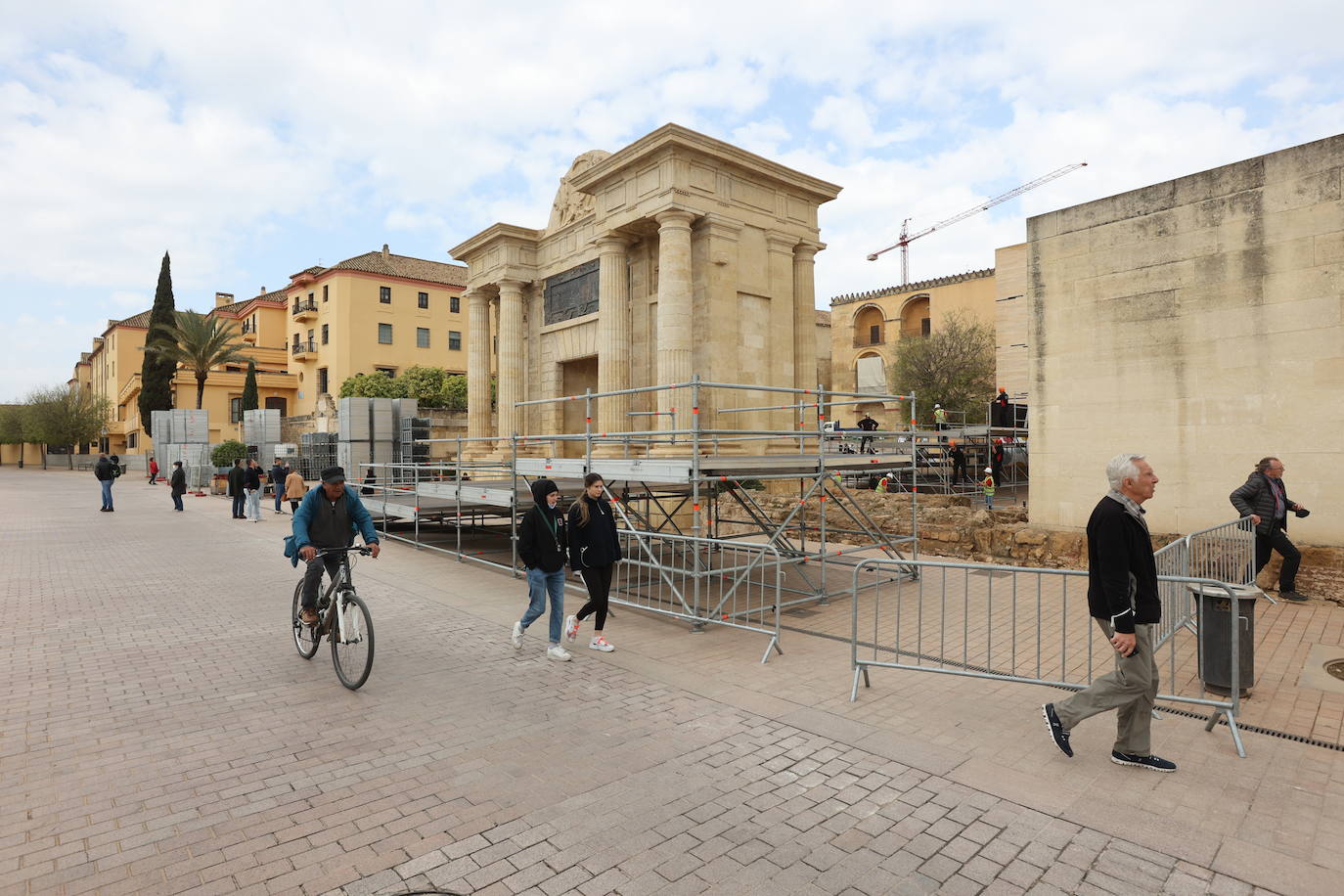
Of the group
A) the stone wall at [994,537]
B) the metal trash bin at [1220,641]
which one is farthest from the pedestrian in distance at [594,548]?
the metal trash bin at [1220,641]

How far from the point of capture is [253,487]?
18.0m

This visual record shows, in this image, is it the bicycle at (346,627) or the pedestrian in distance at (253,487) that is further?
the pedestrian in distance at (253,487)

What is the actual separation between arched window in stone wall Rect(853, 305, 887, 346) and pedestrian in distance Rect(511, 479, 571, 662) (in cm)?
4599

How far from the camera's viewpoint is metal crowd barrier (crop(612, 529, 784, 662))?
717cm

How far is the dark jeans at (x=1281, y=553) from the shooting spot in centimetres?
807

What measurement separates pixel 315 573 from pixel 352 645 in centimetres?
83

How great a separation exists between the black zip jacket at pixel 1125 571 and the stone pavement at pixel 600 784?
3.04 ft

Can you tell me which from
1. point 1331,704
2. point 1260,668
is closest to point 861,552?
point 1260,668

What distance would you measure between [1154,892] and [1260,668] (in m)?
4.10

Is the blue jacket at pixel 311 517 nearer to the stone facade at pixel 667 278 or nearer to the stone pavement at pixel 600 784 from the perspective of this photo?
the stone pavement at pixel 600 784

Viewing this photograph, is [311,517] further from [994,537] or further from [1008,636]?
[994,537]

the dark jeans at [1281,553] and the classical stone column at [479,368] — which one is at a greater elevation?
the classical stone column at [479,368]

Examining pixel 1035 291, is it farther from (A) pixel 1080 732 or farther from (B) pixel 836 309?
(B) pixel 836 309

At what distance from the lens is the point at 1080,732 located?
480 centimetres
